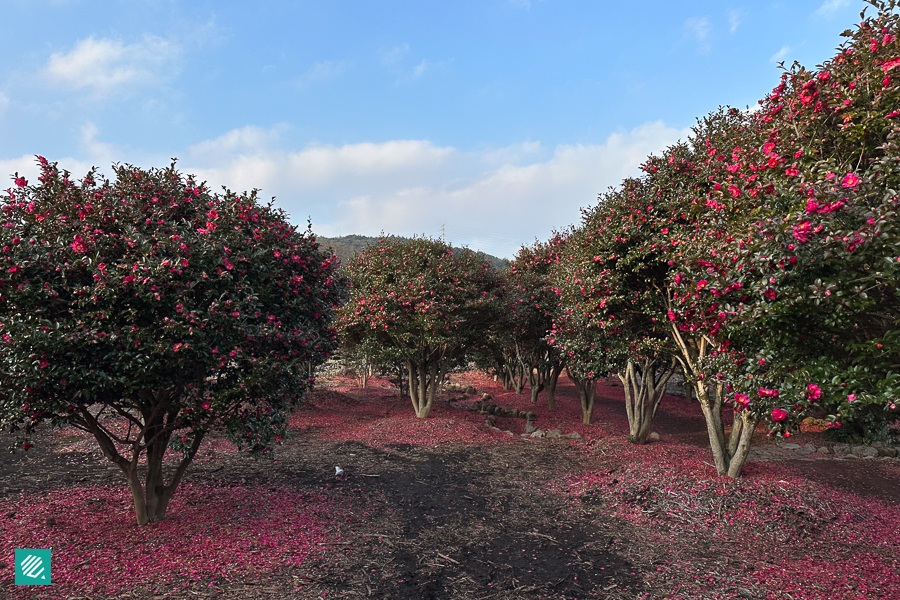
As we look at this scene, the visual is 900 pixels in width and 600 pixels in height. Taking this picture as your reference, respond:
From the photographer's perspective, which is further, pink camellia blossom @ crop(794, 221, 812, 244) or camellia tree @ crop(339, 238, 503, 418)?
camellia tree @ crop(339, 238, 503, 418)

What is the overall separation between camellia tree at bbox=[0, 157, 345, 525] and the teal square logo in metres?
1.39

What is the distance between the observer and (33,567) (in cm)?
626

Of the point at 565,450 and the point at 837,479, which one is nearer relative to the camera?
the point at 837,479

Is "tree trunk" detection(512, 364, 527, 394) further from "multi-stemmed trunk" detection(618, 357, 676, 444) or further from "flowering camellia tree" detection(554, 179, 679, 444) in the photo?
"flowering camellia tree" detection(554, 179, 679, 444)

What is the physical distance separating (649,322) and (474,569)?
28.3 feet

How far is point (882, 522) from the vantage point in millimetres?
9312

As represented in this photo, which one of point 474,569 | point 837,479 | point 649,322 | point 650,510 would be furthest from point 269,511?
point 837,479

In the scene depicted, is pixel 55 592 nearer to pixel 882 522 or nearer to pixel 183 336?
pixel 183 336

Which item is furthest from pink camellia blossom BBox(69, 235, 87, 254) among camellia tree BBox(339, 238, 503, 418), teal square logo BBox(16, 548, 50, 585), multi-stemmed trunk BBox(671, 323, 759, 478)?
multi-stemmed trunk BBox(671, 323, 759, 478)

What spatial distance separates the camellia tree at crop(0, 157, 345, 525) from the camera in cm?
598

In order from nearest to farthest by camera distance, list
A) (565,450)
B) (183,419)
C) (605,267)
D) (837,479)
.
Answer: (183,419)
(605,267)
(837,479)
(565,450)

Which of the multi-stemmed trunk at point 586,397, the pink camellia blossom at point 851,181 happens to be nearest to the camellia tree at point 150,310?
the pink camellia blossom at point 851,181

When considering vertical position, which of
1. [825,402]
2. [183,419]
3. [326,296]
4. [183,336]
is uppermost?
[326,296]

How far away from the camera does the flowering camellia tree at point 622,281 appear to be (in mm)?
10773
